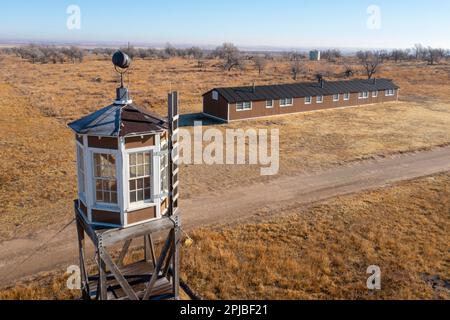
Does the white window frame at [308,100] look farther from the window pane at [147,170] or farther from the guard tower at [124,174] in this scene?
the window pane at [147,170]

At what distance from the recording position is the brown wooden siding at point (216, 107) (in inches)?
1380

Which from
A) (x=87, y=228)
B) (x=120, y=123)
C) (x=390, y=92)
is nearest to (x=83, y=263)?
(x=87, y=228)

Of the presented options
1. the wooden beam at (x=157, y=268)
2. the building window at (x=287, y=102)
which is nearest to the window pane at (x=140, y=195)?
the wooden beam at (x=157, y=268)

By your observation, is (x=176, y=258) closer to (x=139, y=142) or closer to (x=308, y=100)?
(x=139, y=142)

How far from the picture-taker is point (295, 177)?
71.7ft

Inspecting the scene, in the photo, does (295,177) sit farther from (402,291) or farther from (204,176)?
(402,291)

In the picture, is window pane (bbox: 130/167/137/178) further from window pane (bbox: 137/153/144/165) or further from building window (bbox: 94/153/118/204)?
building window (bbox: 94/153/118/204)

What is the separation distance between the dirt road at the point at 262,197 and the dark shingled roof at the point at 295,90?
48.3 feet

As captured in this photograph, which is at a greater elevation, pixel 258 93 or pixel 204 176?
pixel 258 93

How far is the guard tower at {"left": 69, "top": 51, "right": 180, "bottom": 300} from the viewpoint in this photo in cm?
837

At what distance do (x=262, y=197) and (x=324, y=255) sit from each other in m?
5.77

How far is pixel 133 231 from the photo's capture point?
8.77 meters
